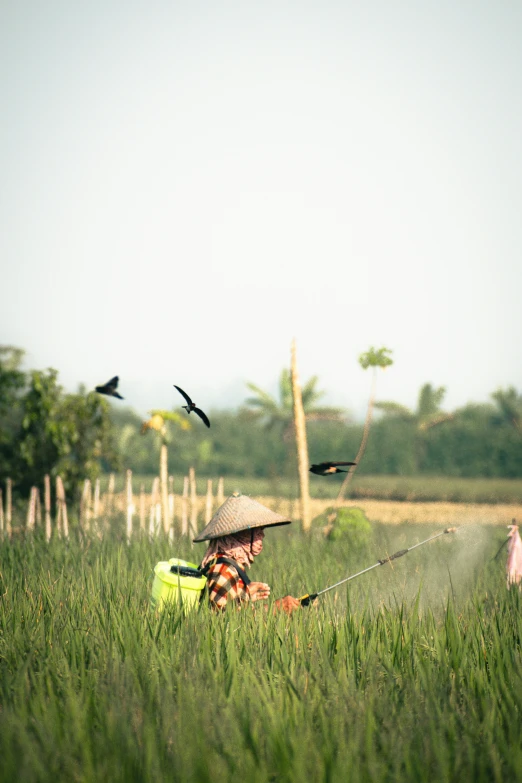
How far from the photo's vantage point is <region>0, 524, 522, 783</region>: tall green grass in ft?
9.21

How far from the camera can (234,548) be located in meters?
4.42

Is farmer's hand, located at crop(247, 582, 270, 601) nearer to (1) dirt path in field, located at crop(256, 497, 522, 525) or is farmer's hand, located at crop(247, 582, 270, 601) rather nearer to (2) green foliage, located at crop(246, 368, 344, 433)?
(1) dirt path in field, located at crop(256, 497, 522, 525)

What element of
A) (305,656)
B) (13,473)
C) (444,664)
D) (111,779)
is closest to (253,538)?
(305,656)

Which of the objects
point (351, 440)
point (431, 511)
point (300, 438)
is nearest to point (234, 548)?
point (300, 438)

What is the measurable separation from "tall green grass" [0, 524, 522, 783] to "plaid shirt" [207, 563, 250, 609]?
0.31 feet

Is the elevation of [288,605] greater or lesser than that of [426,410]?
lesser

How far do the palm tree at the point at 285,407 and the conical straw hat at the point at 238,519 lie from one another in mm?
27473

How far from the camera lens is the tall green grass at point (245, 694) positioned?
9.21 feet

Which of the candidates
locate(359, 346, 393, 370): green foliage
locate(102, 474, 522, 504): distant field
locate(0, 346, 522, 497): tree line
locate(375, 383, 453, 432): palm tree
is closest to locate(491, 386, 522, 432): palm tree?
locate(0, 346, 522, 497): tree line

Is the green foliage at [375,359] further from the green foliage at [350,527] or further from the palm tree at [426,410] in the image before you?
the palm tree at [426,410]

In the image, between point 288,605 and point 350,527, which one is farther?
point 350,527

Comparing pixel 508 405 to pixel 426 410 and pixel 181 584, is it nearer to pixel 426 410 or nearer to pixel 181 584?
pixel 426 410

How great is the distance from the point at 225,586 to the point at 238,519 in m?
0.35

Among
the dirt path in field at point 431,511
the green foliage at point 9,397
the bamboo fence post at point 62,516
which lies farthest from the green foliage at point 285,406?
the bamboo fence post at point 62,516
